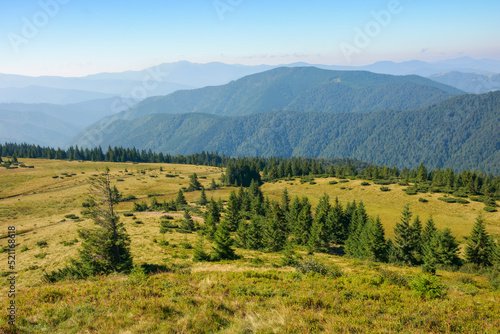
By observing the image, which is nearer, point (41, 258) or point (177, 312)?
point (177, 312)

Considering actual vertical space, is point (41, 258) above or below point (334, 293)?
below

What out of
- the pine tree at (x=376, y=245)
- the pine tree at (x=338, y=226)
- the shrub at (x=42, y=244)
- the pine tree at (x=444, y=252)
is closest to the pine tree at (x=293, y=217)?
the pine tree at (x=338, y=226)

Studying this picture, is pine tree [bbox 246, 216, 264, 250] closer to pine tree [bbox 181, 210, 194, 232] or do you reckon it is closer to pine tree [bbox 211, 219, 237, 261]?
pine tree [bbox 181, 210, 194, 232]

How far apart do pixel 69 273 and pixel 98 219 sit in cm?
490

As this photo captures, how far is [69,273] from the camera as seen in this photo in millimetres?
20531

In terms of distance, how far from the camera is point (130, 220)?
55.9 metres

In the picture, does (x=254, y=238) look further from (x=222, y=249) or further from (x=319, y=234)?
(x=222, y=249)

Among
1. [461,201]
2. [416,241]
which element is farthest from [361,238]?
[461,201]

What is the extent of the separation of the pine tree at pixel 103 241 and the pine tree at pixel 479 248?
51585 mm

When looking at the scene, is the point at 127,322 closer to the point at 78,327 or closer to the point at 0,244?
the point at 78,327

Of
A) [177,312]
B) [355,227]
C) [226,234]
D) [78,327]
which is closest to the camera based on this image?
[78,327]

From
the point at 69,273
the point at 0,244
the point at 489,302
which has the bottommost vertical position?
the point at 0,244

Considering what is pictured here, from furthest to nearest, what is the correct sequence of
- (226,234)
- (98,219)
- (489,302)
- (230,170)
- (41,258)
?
(230,170) < (41,258) < (226,234) < (98,219) < (489,302)

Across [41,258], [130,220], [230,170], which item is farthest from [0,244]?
[230,170]
